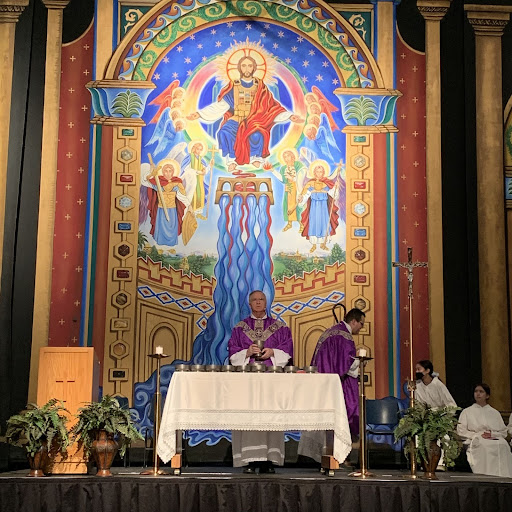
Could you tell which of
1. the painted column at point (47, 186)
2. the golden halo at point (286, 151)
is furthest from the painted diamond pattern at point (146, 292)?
the golden halo at point (286, 151)

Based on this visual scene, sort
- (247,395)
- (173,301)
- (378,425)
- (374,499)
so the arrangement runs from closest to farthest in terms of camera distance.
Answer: (374,499), (247,395), (378,425), (173,301)

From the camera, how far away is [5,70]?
11.7m

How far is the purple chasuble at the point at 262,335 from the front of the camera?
9.77 metres

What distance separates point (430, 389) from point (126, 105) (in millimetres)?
5146

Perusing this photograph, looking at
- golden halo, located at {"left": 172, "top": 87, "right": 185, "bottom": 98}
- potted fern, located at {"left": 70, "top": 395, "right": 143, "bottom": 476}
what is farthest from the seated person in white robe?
golden halo, located at {"left": 172, "top": 87, "right": 185, "bottom": 98}

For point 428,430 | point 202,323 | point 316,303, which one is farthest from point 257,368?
point 316,303

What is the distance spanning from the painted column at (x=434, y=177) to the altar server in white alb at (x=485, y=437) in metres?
0.71

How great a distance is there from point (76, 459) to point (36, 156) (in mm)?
4577

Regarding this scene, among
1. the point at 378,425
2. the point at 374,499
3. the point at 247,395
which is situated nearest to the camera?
the point at 374,499

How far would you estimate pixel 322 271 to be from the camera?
11500mm

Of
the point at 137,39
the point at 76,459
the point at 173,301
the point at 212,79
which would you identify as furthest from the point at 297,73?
the point at 76,459

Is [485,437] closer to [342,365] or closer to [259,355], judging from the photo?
[342,365]

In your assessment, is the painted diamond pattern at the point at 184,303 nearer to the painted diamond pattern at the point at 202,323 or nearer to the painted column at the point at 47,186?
the painted diamond pattern at the point at 202,323

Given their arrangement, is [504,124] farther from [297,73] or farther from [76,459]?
[76,459]
